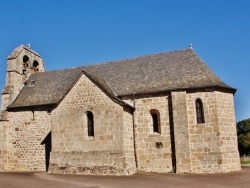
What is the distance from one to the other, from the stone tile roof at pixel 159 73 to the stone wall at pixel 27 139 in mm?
6741

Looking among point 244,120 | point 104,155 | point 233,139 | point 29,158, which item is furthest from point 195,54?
point 244,120

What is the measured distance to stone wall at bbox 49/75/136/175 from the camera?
2164cm

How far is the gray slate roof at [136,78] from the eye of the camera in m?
23.4

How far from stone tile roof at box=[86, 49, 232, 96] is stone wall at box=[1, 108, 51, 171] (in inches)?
265

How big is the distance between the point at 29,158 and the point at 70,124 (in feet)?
21.4

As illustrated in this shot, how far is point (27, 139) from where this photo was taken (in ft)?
90.5

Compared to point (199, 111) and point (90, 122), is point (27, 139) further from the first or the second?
point (199, 111)

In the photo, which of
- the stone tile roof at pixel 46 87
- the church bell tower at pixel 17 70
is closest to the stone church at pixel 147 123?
the stone tile roof at pixel 46 87

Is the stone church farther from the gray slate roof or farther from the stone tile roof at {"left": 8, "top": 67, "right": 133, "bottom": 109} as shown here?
the stone tile roof at {"left": 8, "top": 67, "right": 133, "bottom": 109}

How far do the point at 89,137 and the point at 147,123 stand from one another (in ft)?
14.9

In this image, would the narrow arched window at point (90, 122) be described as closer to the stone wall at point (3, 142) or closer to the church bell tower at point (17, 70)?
the stone wall at point (3, 142)

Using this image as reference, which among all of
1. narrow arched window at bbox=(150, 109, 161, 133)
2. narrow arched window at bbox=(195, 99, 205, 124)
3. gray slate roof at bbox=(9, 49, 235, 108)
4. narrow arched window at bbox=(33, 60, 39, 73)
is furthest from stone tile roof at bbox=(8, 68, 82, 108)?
narrow arched window at bbox=(195, 99, 205, 124)

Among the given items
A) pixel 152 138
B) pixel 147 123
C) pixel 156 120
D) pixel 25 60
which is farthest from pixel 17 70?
pixel 152 138

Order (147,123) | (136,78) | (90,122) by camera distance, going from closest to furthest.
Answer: (90,122) < (147,123) < (136,78)
